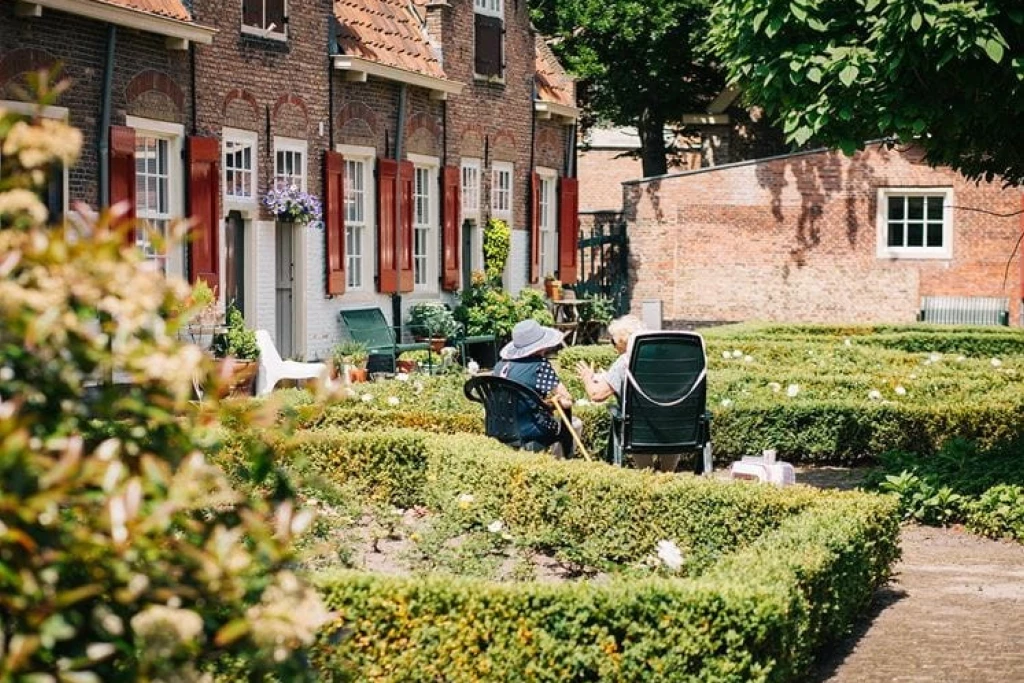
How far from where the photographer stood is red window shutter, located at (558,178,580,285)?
2747cm

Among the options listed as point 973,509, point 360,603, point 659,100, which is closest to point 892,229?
point 659,100

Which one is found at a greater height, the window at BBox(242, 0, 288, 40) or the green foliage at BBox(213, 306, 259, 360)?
the window at BBox(242, 0, 288, 40)

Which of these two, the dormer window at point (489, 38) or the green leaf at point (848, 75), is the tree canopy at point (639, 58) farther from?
the green leaf at point (848, 75)

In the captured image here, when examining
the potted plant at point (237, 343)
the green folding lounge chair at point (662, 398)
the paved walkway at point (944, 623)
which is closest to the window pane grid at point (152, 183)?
the potted plant at point (237, 343)

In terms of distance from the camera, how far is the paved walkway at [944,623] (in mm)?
6977

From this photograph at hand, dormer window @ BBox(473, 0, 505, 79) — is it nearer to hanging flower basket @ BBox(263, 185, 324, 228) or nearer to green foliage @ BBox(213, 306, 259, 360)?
hanging flower basket @ BBox(263, 185, 324, 228)

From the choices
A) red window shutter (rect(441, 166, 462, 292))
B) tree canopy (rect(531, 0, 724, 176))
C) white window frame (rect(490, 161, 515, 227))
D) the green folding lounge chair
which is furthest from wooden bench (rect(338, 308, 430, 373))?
tree canopy (rect(531, 0, 724, 176))

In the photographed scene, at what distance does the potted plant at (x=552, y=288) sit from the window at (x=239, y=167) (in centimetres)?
883

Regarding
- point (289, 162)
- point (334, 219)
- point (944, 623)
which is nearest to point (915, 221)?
point (334, 219)

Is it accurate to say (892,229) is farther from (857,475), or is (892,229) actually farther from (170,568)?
(170,568)

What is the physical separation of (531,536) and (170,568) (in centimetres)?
568

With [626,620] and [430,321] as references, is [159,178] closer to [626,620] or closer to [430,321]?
[430,321]

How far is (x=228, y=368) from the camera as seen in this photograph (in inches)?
129

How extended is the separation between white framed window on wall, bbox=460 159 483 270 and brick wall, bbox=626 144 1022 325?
7349 millimetres
